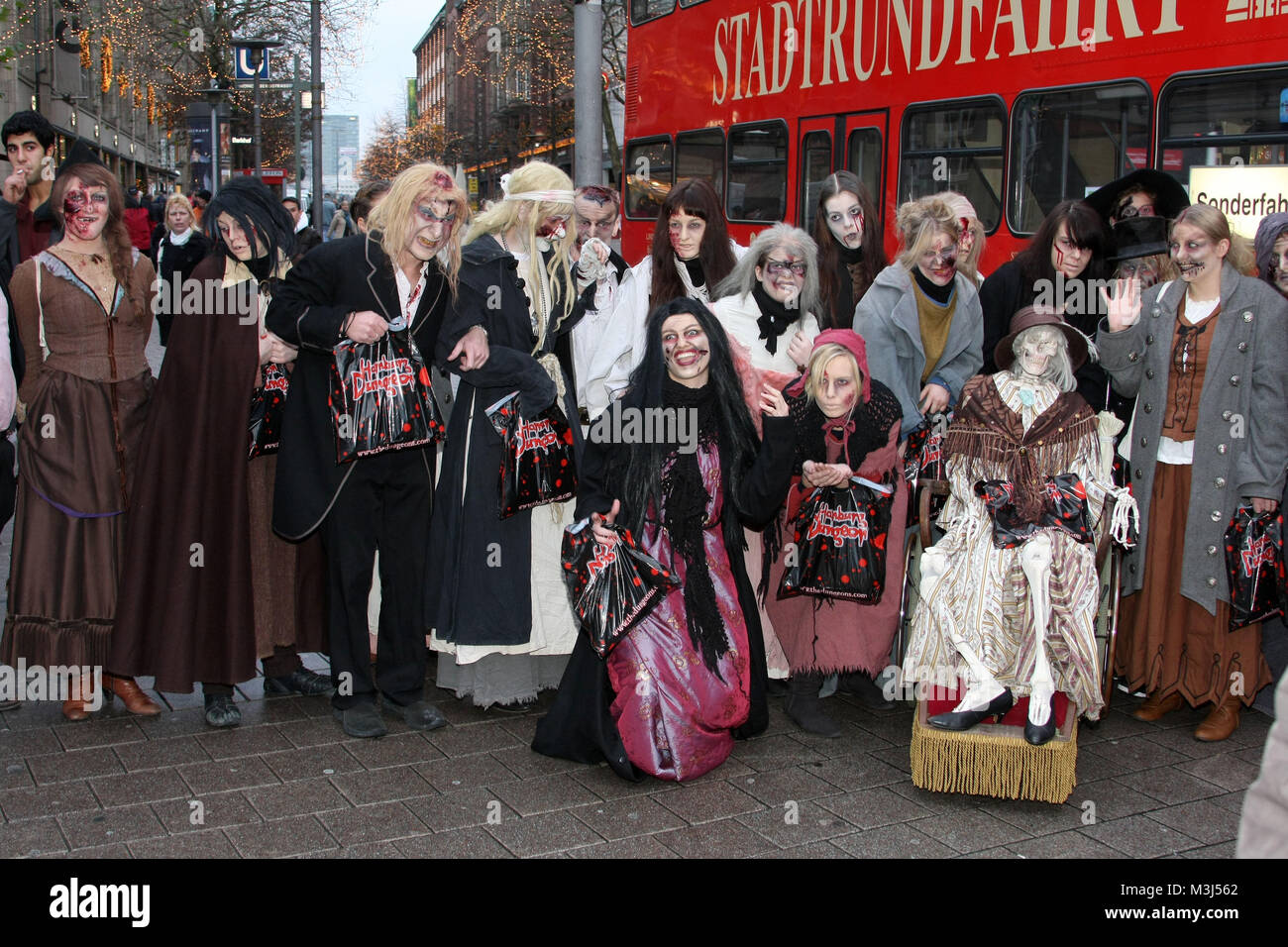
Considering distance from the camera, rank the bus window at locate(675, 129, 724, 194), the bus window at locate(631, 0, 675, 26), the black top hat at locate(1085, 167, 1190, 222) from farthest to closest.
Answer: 1. the bus window at locate(631, 0, 675, 26)
2. the bus window at locate(675, 129, 724, 194)
3. the black top hat at locate(1085, 167, 1190, 222)

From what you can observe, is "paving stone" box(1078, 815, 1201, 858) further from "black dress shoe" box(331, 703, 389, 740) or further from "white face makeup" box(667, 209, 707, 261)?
"white face makeup" box(667, 209, 707, 261)

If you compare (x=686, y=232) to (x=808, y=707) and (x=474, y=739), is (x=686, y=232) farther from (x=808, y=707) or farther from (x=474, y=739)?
(x=474, y=739)

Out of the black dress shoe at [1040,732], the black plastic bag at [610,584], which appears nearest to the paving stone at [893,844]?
the black dress shoe at [1040,732]

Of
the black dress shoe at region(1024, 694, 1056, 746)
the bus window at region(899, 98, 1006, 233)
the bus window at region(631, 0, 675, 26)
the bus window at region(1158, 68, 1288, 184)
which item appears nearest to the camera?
the black dress shoe at region(1024, 694, 1056, 746)

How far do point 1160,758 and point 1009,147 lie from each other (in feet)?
16.0

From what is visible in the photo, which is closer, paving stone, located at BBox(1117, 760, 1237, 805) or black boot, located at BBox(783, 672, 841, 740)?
paving stone, located at BBox(1117, 760, 1237, 805)

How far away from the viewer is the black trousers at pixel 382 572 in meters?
5.14

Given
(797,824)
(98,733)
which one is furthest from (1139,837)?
(98,733)

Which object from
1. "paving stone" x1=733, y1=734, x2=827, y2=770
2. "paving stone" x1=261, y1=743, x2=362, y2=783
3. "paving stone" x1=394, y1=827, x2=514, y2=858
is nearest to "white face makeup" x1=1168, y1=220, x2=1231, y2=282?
"paving stone" x1=733, y1=734, x2=827, y2=770

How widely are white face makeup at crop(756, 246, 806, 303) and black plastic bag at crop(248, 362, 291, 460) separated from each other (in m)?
2.09

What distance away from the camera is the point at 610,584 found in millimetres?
4660

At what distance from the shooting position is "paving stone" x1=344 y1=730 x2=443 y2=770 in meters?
4.86

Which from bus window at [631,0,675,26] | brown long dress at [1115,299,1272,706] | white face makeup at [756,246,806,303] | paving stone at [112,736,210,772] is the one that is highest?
bus window at [631,0,675,26]

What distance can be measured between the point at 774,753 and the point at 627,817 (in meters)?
0.88
